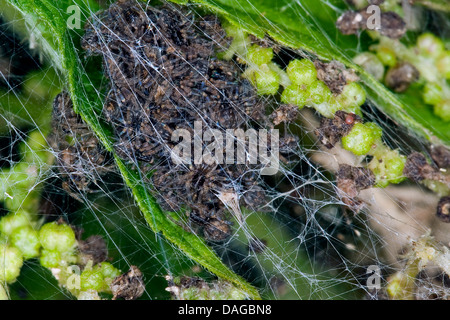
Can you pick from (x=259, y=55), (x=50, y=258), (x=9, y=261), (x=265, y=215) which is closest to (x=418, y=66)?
(x=259, y=55)

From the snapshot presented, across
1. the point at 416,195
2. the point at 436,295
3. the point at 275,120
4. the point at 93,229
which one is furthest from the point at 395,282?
the point at 93,229

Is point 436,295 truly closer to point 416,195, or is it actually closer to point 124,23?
point 416,195

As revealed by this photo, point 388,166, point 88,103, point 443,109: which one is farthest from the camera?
point 443,109

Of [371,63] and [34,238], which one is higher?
[371,63]

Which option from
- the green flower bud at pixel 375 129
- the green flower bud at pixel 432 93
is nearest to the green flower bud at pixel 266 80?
the green flower bud at pixel 375 129

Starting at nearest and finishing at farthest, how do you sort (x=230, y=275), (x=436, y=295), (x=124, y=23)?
Answer: (x=124, y=23)
(x=230, y=275)
(x=436, y=295)

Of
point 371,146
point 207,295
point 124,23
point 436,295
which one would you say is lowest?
point 436,295

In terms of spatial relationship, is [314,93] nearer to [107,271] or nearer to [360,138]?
[360,138]
